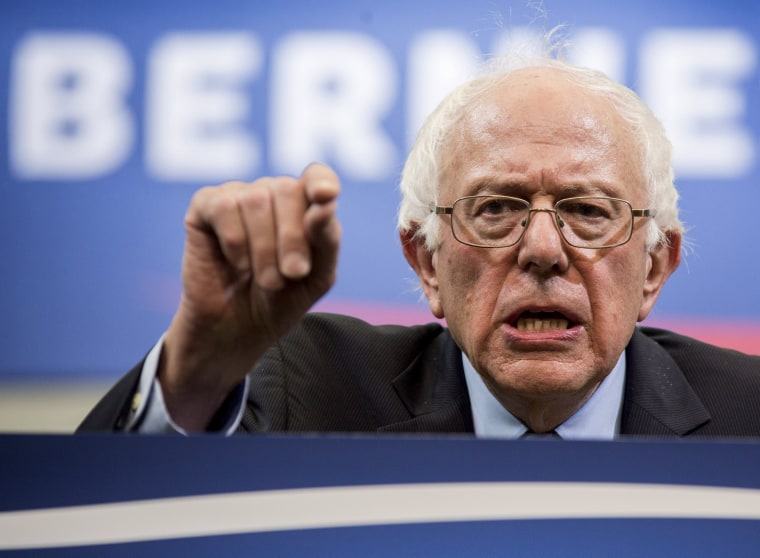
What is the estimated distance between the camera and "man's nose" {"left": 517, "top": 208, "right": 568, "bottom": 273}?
4.40 feet

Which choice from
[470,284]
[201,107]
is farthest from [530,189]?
[201,107]

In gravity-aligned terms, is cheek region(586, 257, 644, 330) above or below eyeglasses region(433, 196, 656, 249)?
below

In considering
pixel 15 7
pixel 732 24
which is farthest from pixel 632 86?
pixel 15 7

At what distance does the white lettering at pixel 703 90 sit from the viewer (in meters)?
2.18

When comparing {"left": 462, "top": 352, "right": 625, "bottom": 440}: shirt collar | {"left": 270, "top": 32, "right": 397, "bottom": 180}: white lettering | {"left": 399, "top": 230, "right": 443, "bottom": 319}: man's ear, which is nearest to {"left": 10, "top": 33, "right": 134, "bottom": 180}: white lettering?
{"left": 270, "top": 32, "right": 397, "bottom": 180}: white lettering

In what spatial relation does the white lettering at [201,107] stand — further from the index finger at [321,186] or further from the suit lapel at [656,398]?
the index finger at [321,186]

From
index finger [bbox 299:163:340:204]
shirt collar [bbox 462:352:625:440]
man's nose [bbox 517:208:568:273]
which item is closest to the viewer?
index finger [bbox 299:163:340:204]

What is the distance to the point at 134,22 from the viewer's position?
2314 mm

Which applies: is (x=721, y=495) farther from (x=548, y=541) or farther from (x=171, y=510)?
(x=171, y=510)

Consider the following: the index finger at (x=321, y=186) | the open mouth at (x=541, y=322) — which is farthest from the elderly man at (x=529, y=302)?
the index finger at (x=321, y=186)

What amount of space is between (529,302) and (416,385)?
309 mm

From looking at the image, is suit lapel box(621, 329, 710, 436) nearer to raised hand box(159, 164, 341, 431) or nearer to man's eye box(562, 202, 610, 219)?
man's eye box(562, 202, 610, 219)

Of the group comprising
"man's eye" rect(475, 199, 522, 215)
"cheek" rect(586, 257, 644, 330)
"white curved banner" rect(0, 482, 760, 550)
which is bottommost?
"white curved banner" rect(0, 482, 760, 550)

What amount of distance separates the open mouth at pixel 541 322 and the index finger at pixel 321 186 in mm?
614
